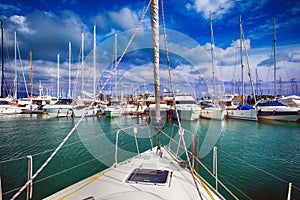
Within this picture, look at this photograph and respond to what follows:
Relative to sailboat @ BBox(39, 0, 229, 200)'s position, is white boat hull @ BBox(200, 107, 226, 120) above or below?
below

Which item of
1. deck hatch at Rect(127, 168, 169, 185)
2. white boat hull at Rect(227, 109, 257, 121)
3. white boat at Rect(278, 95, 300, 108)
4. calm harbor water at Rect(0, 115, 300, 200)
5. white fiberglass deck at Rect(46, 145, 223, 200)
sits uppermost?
white boat at Rect(278, 95, 300, 108)

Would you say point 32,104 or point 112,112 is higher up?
point 32,104

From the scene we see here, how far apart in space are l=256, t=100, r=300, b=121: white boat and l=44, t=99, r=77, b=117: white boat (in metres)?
26.4

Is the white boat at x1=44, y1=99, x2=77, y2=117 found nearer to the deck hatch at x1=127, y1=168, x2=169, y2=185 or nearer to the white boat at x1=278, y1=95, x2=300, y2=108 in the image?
the deck hatch at x1=127, y1=168, x2=169, y2=185

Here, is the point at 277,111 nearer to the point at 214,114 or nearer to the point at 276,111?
the point at 276,111

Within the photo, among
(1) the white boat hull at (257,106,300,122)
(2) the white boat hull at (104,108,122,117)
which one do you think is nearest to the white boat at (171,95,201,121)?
(1) the white boat hull at (257,106,300,122)

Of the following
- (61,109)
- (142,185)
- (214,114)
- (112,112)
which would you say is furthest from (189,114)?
(61,109)

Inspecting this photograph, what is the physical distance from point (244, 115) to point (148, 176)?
21.3 meters

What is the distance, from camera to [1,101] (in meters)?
27.1

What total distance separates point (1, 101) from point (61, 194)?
34.9 metres

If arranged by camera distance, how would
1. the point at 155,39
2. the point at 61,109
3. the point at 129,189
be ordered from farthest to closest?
the point at 61,109
the point at 155,39
the point at 129,189

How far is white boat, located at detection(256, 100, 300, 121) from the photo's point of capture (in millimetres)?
18016

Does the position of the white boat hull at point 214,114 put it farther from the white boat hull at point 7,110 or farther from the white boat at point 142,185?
the white boat hull at point 7,110

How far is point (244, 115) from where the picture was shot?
20.2m
